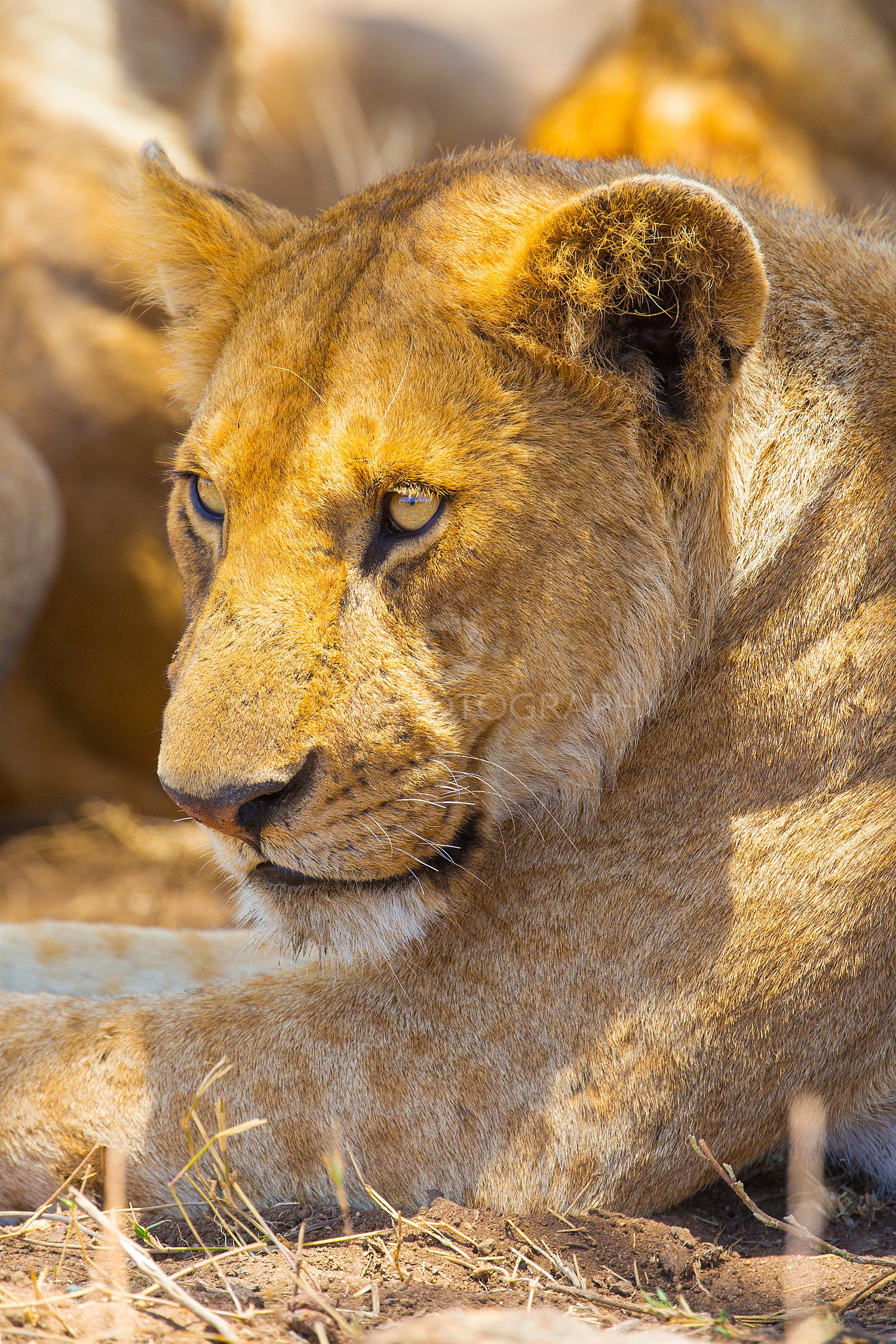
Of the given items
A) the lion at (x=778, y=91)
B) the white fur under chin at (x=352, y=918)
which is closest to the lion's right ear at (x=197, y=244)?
the white fur under chin at (x=352, y=918)

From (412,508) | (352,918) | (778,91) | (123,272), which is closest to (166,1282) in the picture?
(352,918)

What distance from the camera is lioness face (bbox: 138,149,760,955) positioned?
7.66 feet

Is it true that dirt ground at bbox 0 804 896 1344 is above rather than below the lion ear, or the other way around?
below

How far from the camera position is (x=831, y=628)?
2.56 metres

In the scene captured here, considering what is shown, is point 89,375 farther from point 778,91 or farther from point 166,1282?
point 166,1282

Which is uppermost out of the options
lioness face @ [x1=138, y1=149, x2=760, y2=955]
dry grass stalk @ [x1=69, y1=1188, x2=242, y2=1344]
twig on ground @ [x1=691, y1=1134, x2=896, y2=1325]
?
lioness face @ [x1=138, y1=149, x2=760, y2=955]

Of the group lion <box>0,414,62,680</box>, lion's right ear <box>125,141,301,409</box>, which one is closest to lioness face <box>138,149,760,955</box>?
lion's right ear <box>125,141,301,409</box>

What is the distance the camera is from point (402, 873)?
2.51 m

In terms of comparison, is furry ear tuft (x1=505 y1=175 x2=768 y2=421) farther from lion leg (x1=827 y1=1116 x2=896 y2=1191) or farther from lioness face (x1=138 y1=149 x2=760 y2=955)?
lion leg (x1=827 y1=1116 x2=896 y2=1191)

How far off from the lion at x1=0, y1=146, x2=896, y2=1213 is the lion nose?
0.01 meters

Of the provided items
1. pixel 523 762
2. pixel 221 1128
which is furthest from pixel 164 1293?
pixel 523 762

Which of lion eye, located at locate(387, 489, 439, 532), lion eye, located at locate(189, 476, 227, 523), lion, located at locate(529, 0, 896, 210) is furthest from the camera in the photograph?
lion, located at locate(529, 0, 896, 210)

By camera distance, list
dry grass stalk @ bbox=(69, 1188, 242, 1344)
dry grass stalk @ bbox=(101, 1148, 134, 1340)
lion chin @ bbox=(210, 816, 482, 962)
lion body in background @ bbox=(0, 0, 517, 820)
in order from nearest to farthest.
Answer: dry grass stalk @ bbox=(69, 1188, 242, 1344), dry grass stalk @ bbox=(101, 1148, 134, 1340), lion chin @ bbox=(210, 816, 482, 962), lion body in background @ bbox=(0, 0, 517, 820)

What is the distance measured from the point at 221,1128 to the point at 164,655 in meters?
3.81
